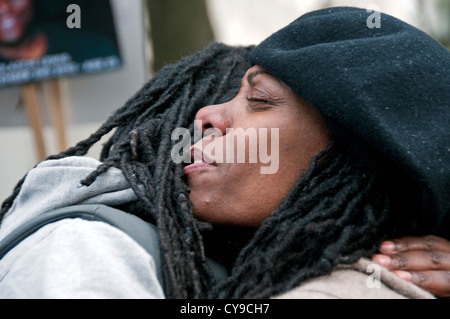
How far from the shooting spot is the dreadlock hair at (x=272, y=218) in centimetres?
142

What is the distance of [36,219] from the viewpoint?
1.48m

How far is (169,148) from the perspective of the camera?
1803 mm

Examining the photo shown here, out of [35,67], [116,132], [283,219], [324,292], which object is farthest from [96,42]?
[324,292]

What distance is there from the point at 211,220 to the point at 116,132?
548mm

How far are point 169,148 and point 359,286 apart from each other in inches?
29.6

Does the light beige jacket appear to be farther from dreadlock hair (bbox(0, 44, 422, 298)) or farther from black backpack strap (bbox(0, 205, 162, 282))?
black backpack strap (bbox(0, 205, 162, 282))

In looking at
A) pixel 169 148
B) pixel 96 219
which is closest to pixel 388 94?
pixel 169 148

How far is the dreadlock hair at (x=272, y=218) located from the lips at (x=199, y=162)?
0.04m

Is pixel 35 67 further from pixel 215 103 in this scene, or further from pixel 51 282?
pixel 51 282

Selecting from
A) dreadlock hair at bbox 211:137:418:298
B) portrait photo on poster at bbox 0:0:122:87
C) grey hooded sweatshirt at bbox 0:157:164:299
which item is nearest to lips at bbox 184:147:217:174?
dreadlock hair at bbox 211:137:418:298

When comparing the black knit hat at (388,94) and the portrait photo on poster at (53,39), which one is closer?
the black knit hat at (388,94)

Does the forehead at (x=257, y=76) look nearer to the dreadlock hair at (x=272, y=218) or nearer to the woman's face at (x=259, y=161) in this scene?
the woman's face at (x=259, y=161)

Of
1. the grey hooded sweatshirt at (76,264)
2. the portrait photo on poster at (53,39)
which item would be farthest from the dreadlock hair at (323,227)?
the portrait photo on poster at (53,39)

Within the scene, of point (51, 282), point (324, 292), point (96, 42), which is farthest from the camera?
point (96, 42)
